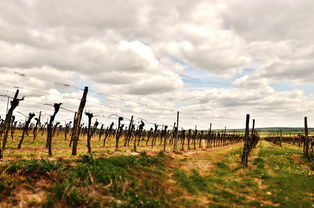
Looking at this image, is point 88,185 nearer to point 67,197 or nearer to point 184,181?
point 67,197

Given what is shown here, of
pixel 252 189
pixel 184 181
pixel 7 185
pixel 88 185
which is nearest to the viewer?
pixel 7 185

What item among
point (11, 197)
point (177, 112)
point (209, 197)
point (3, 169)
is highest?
point (177, 112)

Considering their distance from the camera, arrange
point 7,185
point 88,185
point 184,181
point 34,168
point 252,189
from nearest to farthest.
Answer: point 7,185, point 88,185, point 34,168, point 252,189, point 184,181

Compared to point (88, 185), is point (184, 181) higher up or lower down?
lower down

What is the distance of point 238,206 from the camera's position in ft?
33.3

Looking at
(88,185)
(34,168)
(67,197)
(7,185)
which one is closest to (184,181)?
(88,185)

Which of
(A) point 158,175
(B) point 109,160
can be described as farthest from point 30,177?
(A) point 158,175

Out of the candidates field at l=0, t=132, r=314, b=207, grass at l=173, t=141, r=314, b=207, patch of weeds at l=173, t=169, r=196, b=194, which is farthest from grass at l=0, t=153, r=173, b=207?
grass at l=173, t=141, r=314, b=207

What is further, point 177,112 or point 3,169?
point 177,112

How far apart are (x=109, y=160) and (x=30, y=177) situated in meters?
4.93

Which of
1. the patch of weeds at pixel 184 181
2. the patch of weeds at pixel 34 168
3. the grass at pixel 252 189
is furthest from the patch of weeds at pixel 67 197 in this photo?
the patch of weeds at pixel 184 181

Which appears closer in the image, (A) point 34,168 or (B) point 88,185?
(B) point 88,185

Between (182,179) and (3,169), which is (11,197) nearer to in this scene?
(3,169)

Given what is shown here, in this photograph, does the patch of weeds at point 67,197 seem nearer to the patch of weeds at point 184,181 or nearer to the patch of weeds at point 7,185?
the patch of weeds at point 7,185
